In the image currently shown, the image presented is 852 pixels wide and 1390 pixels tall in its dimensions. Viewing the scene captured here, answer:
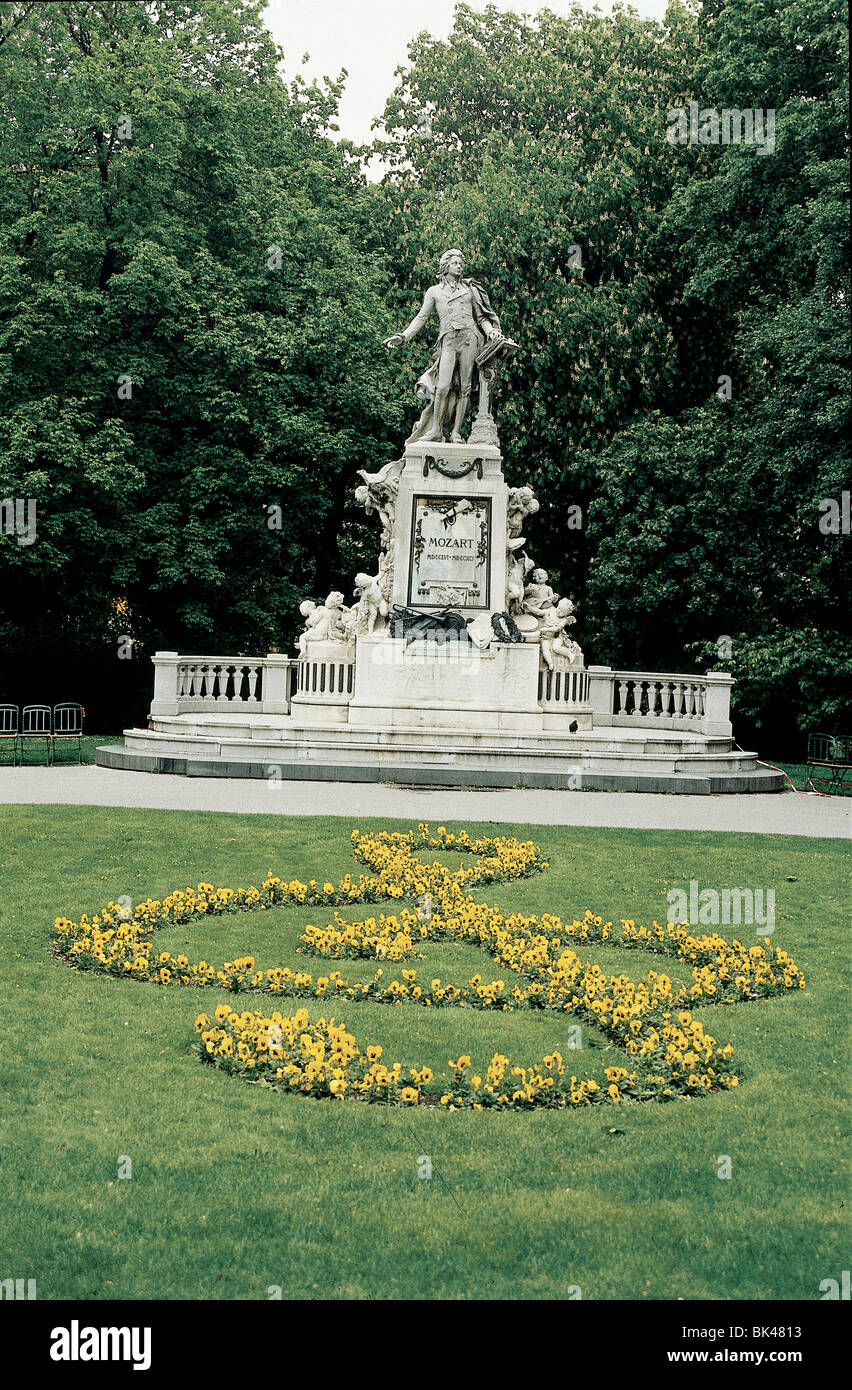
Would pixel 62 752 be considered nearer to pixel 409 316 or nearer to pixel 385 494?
pixel 385 494

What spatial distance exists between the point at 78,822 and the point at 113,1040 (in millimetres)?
7108

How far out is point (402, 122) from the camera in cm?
3766

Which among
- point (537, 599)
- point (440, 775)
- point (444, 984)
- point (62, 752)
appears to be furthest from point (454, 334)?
point (444, 984)

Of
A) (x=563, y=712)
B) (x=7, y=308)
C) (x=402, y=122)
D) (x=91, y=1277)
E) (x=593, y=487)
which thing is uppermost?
(x=402, y=122)

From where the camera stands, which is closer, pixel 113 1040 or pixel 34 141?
pixel 113 1040

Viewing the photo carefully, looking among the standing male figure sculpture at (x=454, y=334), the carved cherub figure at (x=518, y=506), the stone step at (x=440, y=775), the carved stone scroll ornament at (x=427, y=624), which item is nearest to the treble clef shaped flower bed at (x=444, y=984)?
the stone step at (x=440, y=775)

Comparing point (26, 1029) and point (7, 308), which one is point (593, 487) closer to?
point (7, 308)

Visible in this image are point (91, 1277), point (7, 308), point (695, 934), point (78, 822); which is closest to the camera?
point (91, 1277)

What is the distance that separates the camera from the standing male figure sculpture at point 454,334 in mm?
24297

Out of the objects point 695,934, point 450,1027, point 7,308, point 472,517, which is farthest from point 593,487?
point 450,1027

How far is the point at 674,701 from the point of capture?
24.0m

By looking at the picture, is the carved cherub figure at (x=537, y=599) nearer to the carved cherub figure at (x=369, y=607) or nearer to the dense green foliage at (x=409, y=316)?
the carved cherub figure at (x=369, y=607)

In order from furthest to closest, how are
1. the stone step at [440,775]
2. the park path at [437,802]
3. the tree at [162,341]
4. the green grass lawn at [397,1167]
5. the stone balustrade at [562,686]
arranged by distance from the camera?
the tree at [162,341] → the stone balustrade at [562,686] → the stone step at [440,775] → the park path at [437,802] → the green grass lawn at [397,1167]

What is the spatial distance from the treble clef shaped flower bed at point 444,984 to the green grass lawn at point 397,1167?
0.51ft
